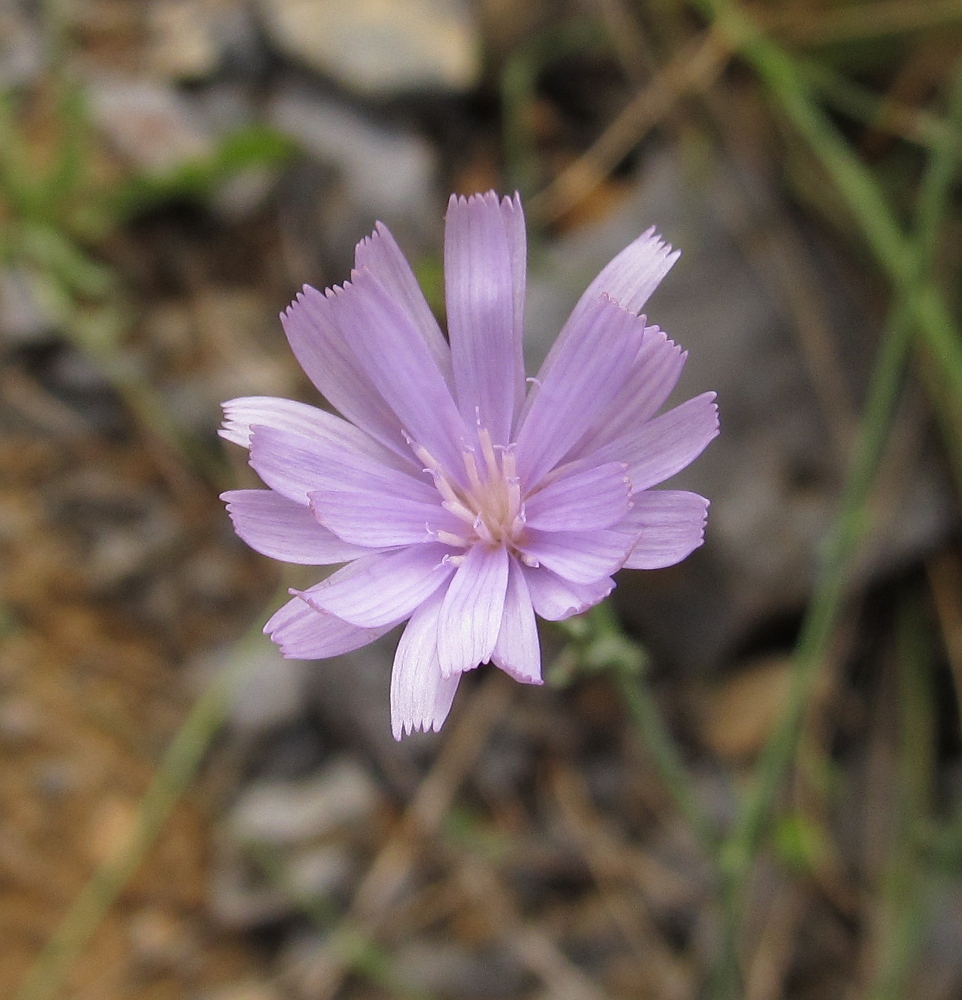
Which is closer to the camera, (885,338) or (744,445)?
(744,445)

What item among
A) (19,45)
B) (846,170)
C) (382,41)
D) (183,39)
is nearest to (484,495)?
(846,170)

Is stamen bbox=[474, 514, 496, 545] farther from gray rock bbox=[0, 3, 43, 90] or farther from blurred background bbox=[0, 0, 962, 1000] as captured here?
gray rock bbox=[0, 3, 43, 90]

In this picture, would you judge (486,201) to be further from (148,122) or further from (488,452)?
(148,122)

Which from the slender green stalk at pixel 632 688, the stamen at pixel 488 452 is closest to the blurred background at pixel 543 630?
the slender green stalk at pixel 632 688

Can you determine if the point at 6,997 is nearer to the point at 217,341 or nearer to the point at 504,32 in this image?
the point at 217,341

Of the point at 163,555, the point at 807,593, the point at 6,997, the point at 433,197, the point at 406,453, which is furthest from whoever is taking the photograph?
the point at 433,197

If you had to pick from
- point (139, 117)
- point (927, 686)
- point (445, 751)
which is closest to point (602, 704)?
point (445, 751)

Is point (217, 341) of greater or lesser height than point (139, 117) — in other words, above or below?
below

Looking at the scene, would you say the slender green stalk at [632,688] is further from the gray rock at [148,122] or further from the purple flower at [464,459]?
the gray rock at [148,122]
